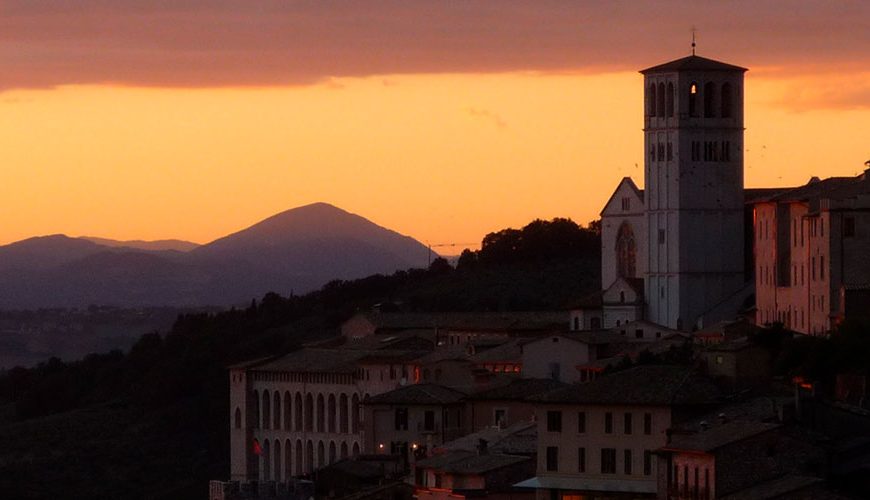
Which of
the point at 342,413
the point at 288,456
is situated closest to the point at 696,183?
the point at 342,413

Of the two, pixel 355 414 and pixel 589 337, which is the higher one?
pixel 589 337

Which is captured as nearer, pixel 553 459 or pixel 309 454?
pixel 553 459

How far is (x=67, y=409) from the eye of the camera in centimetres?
18012

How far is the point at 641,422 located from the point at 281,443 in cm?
5439

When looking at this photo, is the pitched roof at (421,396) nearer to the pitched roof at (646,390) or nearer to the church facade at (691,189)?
the pitched roof at (646,390)

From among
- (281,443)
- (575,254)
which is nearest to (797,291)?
(281,443)

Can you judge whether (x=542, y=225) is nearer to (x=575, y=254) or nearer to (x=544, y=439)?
(x=575, y=254)

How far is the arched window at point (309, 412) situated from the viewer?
132500 mm

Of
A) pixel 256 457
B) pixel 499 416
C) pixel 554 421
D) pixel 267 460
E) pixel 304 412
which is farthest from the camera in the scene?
pixel 256 457

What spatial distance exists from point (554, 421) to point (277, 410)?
2068 inches

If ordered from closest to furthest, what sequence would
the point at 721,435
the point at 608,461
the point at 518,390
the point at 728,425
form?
the point at 721,435 < the point at 728,425 < the point at 608,461 < the point at 518,390

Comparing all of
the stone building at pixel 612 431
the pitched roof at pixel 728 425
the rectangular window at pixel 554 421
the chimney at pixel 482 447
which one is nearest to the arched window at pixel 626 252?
the chimney at pixel 482 447

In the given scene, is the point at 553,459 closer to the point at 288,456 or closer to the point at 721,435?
the point at 721,435

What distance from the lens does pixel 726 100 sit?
424ft
